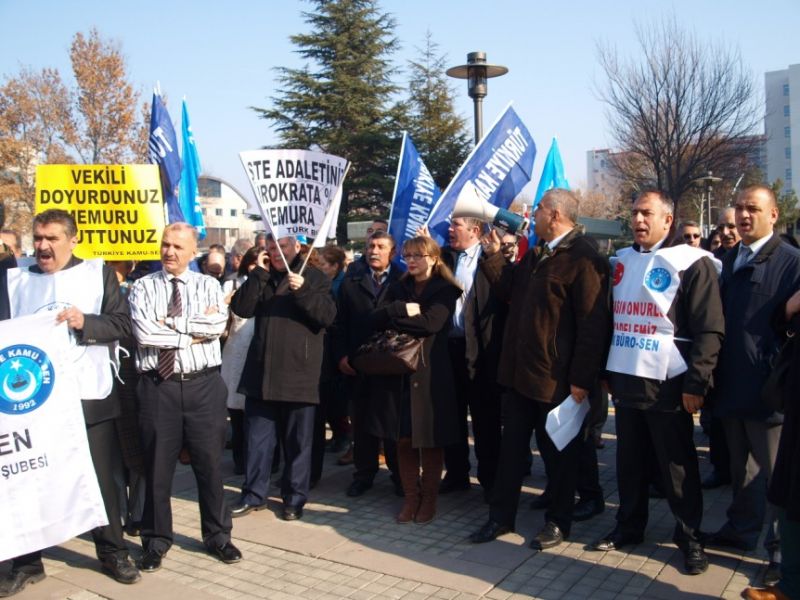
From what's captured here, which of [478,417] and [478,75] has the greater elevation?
[478,75]

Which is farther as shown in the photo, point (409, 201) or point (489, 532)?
point (409, 201)

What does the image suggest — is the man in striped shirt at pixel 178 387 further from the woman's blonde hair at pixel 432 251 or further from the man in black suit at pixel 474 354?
the man in black suit at pixel 474 354

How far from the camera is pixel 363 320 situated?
618 centimetres

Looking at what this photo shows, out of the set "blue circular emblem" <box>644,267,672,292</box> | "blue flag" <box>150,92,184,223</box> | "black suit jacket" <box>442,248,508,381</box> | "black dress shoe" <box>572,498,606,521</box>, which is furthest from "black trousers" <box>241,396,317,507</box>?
"blue flag" <box>150,92,184,223</box>

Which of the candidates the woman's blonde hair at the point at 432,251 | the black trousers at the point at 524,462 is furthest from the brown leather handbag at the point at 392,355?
the black trousers at the point at 524,462

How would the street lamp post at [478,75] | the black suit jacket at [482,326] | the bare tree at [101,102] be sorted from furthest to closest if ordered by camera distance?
1. the bare tree at [101,102]
2. the street lamp post at [478,75]
3. the black suit jacket at [482,326]

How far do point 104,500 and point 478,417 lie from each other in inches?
113

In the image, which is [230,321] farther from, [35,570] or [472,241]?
[35,570]

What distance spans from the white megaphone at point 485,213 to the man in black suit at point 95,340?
277cm

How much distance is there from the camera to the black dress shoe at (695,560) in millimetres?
4371

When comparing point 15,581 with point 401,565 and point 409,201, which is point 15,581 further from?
point 409,201

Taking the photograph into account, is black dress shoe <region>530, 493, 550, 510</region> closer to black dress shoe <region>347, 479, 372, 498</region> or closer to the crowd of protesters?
the crowd of protesters

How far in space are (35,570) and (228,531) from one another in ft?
3.79

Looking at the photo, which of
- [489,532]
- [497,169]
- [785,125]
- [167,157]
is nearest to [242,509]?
[489,532]
